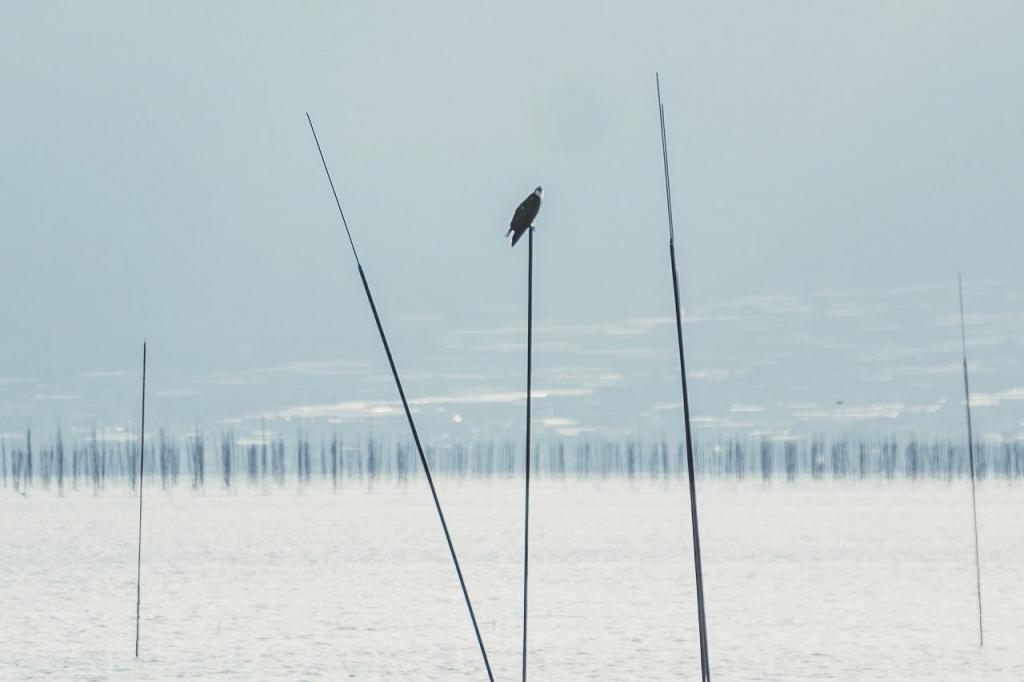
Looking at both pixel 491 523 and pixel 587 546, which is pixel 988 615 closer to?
pixel 587 546

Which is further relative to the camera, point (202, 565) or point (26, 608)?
point (202, 565)

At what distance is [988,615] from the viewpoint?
23.6 meters

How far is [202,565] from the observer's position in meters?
36.7

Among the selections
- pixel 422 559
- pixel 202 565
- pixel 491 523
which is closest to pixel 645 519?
pixel 491 523

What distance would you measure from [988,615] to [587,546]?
68.6ft

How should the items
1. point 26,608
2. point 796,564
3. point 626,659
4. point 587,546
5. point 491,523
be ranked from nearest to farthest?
point 626,659 → point 26,608 → point 796,564 → point 587,546 → point 491,523

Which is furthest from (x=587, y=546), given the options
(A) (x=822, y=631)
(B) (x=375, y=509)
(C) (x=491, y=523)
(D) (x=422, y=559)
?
(B) (x=375, y=509)

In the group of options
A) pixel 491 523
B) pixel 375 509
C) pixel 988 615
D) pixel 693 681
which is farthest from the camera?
pixel 375 509

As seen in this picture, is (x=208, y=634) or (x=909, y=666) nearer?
(x=909, y=666)

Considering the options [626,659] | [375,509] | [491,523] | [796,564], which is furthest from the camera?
[375,509]

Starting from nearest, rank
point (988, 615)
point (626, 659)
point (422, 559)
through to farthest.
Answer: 1. point (626, 659)
2. point (988, 615)
3. point (422, 559)

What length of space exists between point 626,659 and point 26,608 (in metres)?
11.7

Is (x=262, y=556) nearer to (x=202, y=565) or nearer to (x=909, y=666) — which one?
(x=202, y=565)

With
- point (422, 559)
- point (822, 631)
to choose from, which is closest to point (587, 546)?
point (422, 559)
